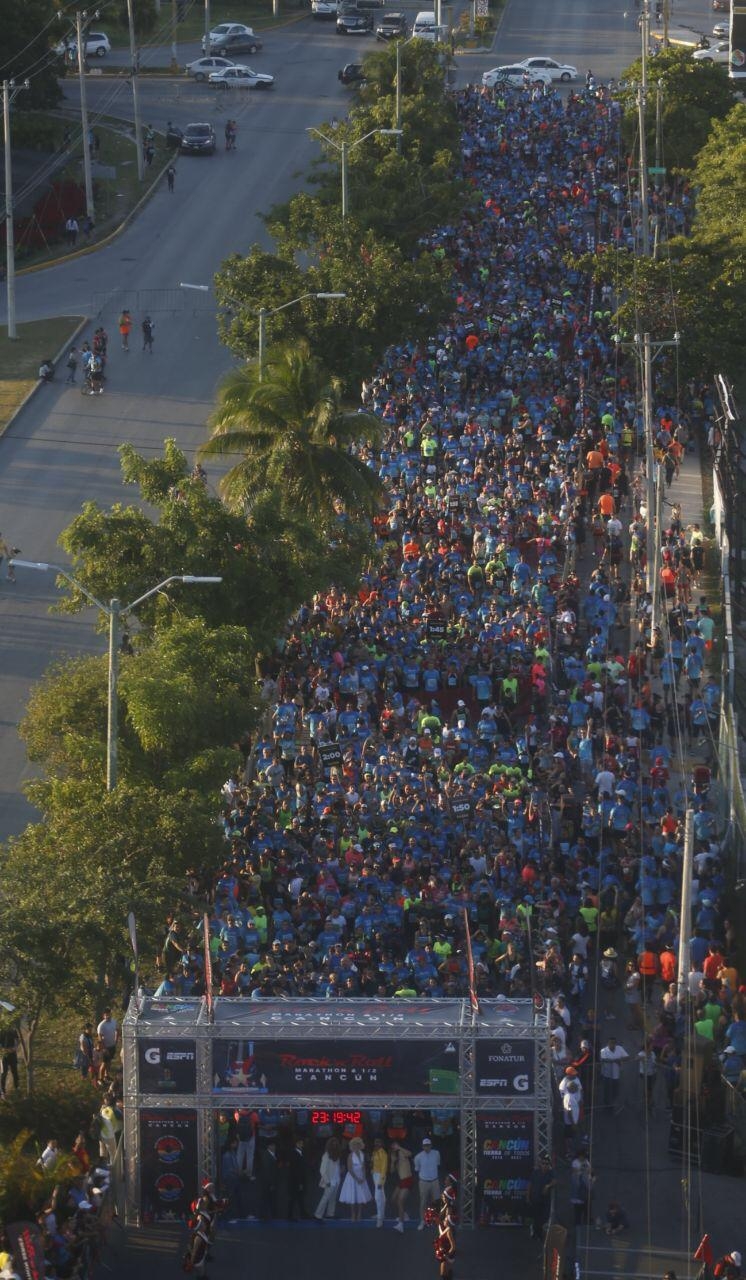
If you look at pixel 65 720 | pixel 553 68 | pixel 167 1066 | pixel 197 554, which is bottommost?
pixel 167 1066

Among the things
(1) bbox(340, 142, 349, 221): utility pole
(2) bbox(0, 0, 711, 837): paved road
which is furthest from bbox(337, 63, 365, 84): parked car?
(1) bbox(340, 142, 349, 221): utility pole

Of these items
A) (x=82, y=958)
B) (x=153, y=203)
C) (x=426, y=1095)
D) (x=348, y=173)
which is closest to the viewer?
(x=426, y=1095)

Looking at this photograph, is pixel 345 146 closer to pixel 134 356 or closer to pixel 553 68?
pixel 134 356

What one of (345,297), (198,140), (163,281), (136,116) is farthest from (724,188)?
(198,140)

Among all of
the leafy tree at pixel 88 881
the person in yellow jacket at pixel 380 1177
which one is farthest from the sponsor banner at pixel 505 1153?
the leafy tree at pixel 88 881

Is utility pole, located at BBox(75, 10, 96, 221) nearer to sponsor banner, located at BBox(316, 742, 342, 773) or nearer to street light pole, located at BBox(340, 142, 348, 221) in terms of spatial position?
street light pole, located at BBox(340, 142, 348, 221)

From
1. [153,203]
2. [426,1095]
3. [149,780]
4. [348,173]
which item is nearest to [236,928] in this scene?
[149,780]

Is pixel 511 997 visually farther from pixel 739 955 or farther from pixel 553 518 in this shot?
pixel 553 518
